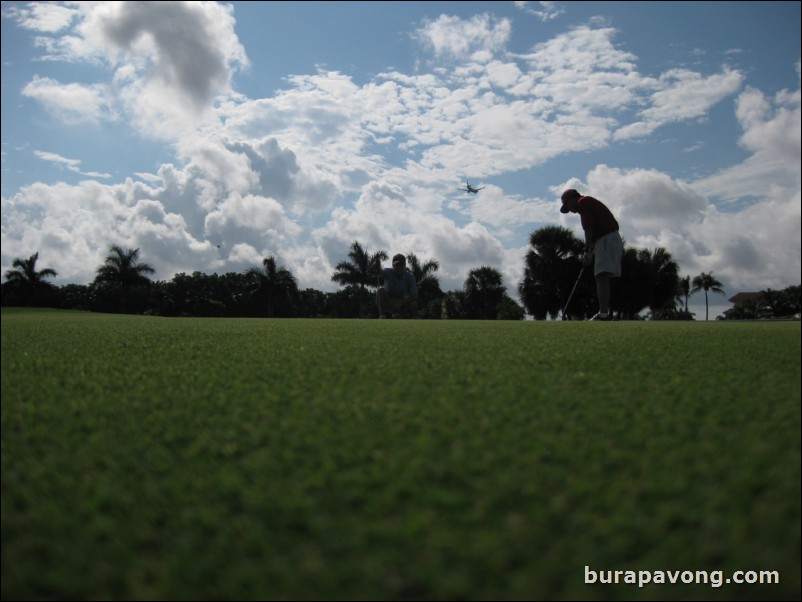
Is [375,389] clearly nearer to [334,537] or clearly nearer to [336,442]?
[336,442]

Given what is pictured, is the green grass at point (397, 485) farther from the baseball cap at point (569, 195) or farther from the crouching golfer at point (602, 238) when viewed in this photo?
the baseball cap at point (569, 195)

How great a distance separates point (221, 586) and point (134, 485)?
44 centimetres

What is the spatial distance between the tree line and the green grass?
33674 mm

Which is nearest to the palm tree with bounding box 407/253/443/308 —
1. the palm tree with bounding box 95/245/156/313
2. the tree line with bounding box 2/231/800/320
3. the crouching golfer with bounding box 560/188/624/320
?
the tree line with bounding box 2/231/800/320

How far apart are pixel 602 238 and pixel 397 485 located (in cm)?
801

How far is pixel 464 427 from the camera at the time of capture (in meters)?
1.46

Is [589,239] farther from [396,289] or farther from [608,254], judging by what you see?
[396,289]

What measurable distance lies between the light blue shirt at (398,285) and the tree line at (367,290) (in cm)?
2357

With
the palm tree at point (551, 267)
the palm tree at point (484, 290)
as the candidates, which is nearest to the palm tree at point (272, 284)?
the palm tree at point (484, 290)

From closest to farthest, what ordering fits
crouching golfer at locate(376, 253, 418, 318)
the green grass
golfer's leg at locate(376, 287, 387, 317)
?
1. the green grass
2. golfer's leg at locate(376, 287, 387, 317)
3. crouching golfer at locate(376, 253, 418, 318)

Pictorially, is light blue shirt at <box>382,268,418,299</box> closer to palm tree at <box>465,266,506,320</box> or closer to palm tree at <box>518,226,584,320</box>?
palm tree at <box>518,226,584,320</box>

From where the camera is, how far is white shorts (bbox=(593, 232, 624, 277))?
26.7ft

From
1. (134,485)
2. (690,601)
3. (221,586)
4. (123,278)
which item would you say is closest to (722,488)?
(690,601)

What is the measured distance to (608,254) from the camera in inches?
323
